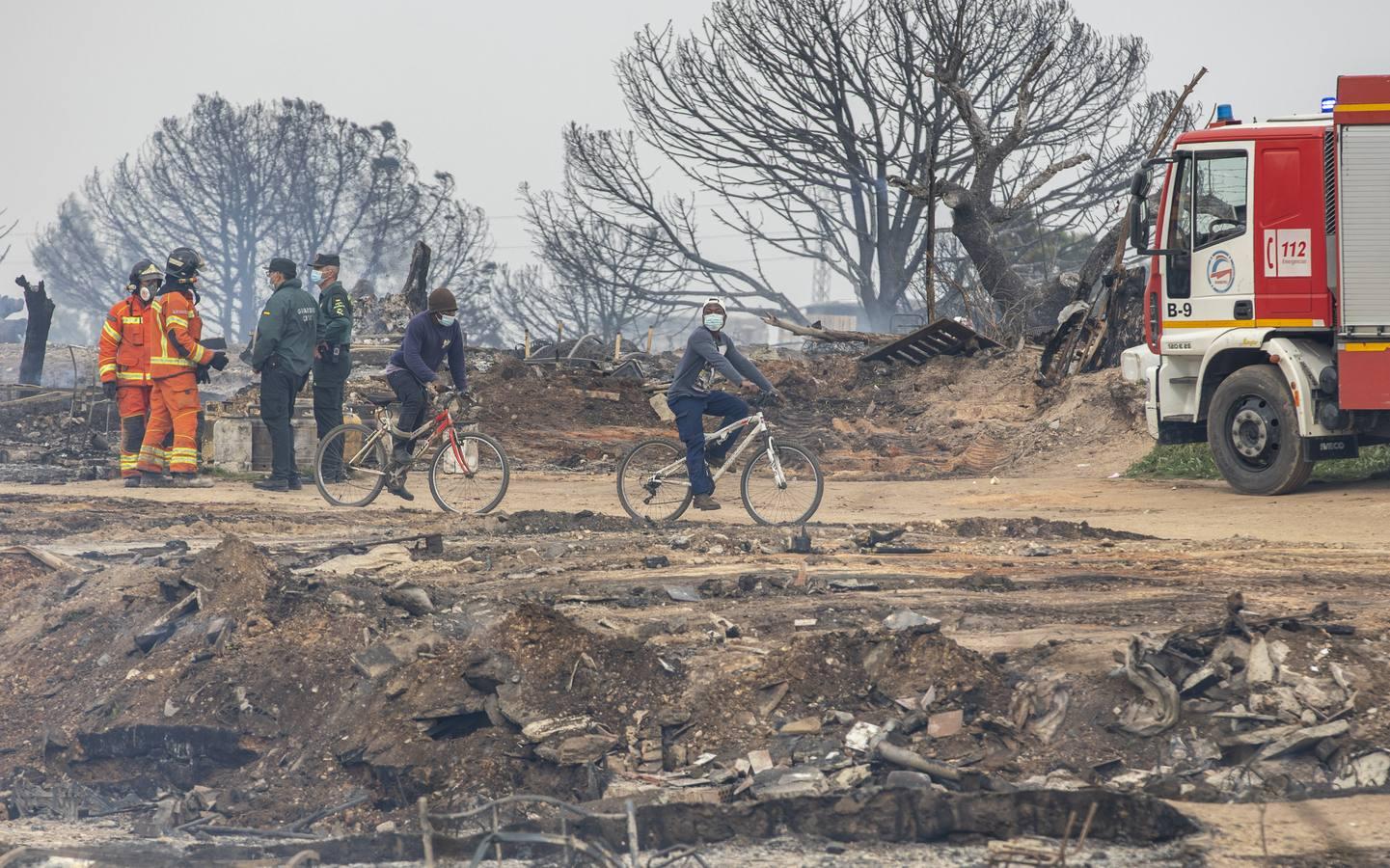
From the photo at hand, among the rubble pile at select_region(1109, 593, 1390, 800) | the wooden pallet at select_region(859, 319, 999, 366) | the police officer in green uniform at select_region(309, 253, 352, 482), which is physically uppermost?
the wooden pallet at select_region(859, 319, 999, 366)

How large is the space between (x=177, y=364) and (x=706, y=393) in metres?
5.63

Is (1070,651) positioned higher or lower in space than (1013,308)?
lower

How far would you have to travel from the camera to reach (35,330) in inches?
920

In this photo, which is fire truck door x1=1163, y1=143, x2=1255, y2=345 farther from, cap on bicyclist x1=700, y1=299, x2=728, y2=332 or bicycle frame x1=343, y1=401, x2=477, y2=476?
bicycle frame x1=343, y1=401, x2=477, y2=476

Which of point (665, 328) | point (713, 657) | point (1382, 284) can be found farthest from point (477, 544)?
point (665, 328)

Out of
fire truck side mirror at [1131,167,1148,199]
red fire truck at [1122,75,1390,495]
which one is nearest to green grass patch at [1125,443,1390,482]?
red fire truck at [1122,75,1390,495]

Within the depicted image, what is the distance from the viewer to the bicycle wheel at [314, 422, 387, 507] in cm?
1216

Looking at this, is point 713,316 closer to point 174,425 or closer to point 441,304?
point 441,304

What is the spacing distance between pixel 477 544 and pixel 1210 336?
23.1ft

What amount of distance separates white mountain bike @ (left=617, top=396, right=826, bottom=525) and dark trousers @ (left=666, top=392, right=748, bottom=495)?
70 mm

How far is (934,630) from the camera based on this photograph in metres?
6.68

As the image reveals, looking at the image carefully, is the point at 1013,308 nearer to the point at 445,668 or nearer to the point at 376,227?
the point at 445,668

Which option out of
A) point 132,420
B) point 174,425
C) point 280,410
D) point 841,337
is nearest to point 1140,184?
point 280,410

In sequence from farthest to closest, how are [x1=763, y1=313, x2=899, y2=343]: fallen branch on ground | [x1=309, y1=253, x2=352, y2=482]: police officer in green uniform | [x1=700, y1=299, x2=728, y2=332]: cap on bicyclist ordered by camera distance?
1. [x1=763, y1=313, x2=899, y2=343]: fallen branch on ground
2. [x1=309, y1=253, x2=352, y2=482]: police officer in green uniform
3. [x1=700, y1=299, x2=728, y2=332]: cap on bicyclist
